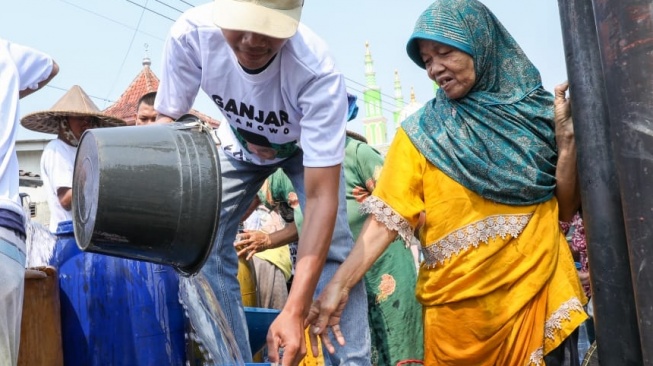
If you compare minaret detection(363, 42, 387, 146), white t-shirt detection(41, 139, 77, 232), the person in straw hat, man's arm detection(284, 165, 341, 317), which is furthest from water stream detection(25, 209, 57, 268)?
minaret detection(363, 42, 387, 146)

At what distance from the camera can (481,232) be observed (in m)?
2.71

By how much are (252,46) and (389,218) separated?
789 mm

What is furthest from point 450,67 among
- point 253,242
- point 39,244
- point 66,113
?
point 66,113

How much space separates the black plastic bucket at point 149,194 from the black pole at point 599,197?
1060 millimetres

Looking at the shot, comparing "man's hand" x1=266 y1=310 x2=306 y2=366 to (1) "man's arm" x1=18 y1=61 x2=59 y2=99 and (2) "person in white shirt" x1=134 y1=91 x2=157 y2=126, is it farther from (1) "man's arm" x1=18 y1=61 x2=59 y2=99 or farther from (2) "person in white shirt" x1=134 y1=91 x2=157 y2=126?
(2) "person in white shirt" x1=134 y1=91 x2=157 y2=126

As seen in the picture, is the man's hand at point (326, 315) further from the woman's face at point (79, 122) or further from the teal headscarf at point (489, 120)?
the woman's face at point (79, 122)

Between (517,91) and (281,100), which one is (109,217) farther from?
(517,91)

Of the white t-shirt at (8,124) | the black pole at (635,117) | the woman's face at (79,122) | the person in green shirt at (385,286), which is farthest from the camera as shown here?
the woman's face at (79,122)

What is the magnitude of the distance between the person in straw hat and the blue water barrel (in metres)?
2.11

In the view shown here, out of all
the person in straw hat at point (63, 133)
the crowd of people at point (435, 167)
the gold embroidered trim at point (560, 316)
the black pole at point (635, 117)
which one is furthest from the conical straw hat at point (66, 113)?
the black pole at point (635, 117)

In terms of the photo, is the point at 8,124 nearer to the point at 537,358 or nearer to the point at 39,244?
the point at 39,244

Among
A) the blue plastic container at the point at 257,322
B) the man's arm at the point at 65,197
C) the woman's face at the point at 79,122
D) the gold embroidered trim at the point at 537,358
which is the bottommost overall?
the blue plastic container at the point at 257,322

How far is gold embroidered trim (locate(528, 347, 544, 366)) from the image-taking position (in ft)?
8.59

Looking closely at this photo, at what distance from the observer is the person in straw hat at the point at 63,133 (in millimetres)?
4703
